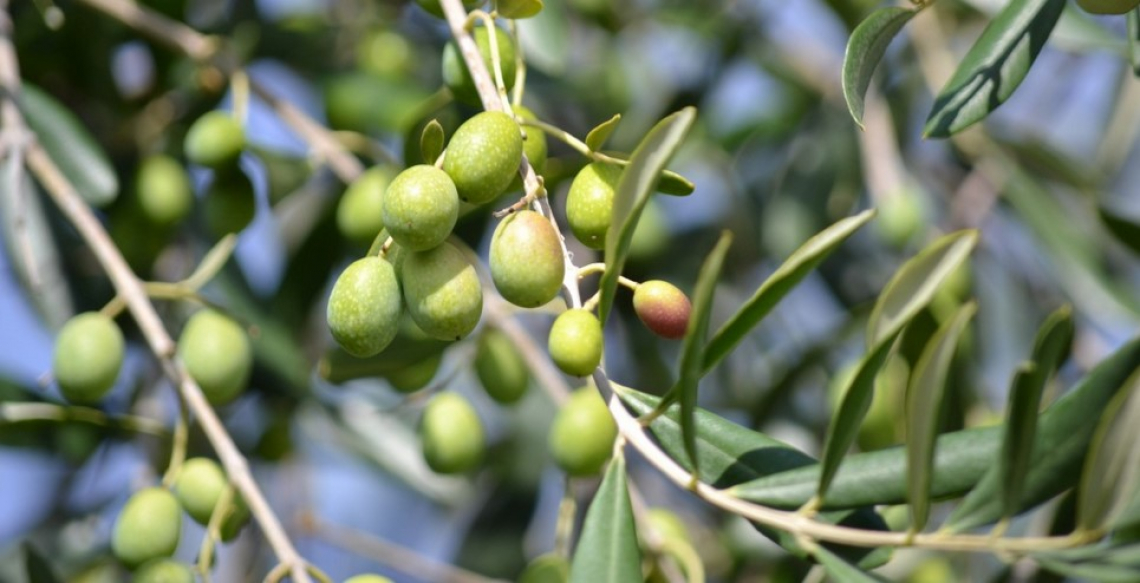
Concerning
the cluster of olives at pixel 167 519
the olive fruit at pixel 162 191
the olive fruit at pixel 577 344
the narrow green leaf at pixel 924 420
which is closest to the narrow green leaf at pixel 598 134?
the olive fruit at pixel 577 344

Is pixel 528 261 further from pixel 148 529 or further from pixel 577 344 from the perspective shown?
pixel 148 529

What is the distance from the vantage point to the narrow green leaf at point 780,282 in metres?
0.69

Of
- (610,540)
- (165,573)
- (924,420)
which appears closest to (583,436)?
(165,573)

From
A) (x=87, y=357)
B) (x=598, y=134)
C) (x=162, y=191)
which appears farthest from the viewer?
(x=162, y=191)

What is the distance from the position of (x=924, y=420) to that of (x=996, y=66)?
0.28 meters

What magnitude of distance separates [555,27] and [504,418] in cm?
80

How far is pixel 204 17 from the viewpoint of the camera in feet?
6.30

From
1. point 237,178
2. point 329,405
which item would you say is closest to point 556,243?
point 237,178

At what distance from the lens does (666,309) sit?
0.77 m

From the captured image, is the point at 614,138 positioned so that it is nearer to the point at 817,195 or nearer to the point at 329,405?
the point at 817,195

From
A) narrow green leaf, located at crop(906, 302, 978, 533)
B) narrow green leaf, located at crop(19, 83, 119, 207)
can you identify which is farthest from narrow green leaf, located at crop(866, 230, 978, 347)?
narrow green leaf, located at crop(19, 83, 119, 207)

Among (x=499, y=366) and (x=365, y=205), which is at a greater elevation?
(x=365, y=205)

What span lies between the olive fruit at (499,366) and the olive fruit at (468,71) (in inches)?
18.1

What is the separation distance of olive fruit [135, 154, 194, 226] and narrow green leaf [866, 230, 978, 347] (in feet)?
3.36
